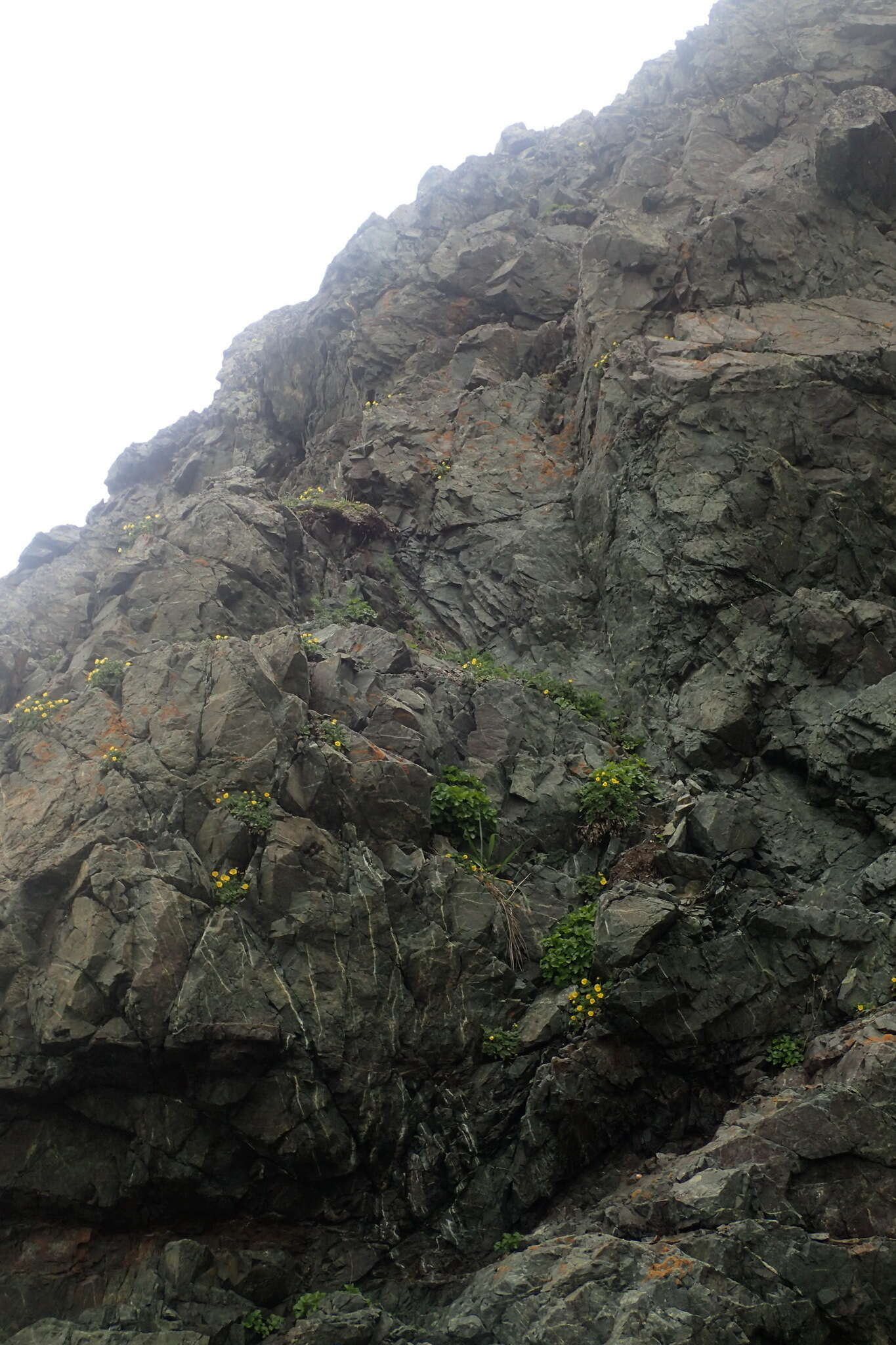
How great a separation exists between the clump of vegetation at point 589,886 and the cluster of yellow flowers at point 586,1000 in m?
2.10

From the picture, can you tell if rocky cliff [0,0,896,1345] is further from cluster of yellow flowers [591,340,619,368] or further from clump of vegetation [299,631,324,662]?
cluster of yellow flowers [591,340,619,368]

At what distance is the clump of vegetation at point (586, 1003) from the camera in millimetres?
12242

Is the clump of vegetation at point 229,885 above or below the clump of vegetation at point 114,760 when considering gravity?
below

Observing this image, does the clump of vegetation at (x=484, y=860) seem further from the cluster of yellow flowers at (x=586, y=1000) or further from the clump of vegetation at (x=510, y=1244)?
the clump of vegetation at (x=510, y=1244)

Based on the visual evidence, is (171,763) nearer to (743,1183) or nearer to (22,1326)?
(22,1326)

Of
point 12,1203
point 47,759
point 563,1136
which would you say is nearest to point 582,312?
point 47,759

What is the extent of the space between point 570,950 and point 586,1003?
1.10 m

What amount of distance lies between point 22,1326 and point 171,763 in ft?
23.3

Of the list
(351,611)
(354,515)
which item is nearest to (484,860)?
(351,611)

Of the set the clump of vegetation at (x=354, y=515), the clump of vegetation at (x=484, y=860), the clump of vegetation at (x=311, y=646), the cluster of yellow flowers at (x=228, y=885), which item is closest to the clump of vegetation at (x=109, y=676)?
the clump of vegetation at (x=311, y=646)

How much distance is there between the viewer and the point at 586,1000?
12.3 metres

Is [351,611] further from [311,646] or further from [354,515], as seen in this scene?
[354,515]

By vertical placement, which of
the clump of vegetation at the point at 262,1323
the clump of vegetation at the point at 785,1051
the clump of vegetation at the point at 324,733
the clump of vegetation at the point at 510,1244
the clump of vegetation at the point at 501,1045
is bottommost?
the clump of vegetation at the point at 785,1051

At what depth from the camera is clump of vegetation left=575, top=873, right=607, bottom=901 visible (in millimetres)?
14484
